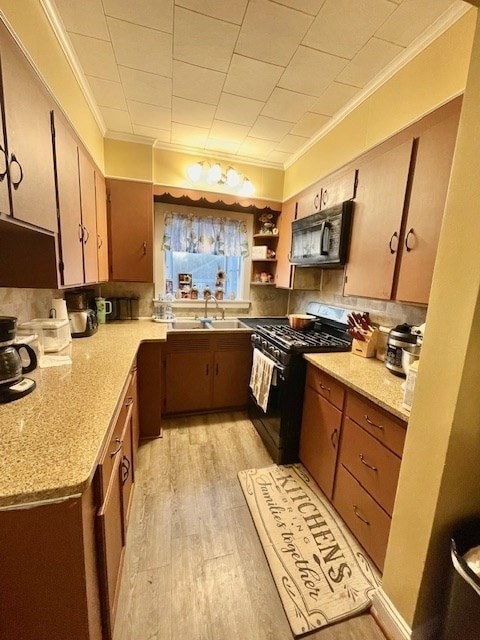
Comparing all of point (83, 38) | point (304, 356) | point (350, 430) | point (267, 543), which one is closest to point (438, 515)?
point (350, 430)

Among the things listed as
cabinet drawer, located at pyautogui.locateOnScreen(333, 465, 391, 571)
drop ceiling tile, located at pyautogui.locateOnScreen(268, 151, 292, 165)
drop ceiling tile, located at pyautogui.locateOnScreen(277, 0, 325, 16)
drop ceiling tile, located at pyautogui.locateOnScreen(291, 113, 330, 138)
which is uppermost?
drop ceiling tile, located at pyautogui.locateOnScreen(268, 151, 292, 165)

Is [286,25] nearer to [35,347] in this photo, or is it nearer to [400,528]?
[35,347]

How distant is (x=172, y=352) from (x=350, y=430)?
5.37ft

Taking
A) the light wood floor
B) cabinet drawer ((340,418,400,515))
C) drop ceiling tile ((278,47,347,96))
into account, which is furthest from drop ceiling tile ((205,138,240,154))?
the light wood floor

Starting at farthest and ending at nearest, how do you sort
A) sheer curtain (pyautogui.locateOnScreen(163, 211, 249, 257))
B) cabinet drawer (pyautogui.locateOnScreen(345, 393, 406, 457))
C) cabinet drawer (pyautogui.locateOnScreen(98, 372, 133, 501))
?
sheer curtain (pyautogui.locateOnScreen(163, 211, 249, 257)) → cabinet drawer (pyautogui.locateOnScreen(345, 393, 406, 457)) → cabinet drawer (pyautogui.locateOnScreen(98, 372, 133, 501))

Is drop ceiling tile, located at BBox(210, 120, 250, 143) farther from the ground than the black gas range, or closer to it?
farther from the ground

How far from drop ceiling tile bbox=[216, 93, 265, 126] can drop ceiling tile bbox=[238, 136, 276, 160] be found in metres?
0.28

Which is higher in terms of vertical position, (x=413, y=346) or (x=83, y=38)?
(x=83, y=38)

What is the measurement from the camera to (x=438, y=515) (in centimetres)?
92

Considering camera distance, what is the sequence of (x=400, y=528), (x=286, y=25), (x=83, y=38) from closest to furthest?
(x=400, y=528) → (x=286, y=25) → (x=83, y=38)

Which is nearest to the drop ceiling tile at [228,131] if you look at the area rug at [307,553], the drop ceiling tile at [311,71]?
the drop ceiling tile at [311,71]

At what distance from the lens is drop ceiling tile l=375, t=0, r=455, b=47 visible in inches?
Answer: 46.1

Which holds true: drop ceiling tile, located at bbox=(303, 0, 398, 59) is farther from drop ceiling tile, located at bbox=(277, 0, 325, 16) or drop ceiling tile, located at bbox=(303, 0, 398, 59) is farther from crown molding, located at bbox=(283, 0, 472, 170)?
crown molding, located at bbox=(283, 0, 472, 170)

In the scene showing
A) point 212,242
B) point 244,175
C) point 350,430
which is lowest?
point 350,430
